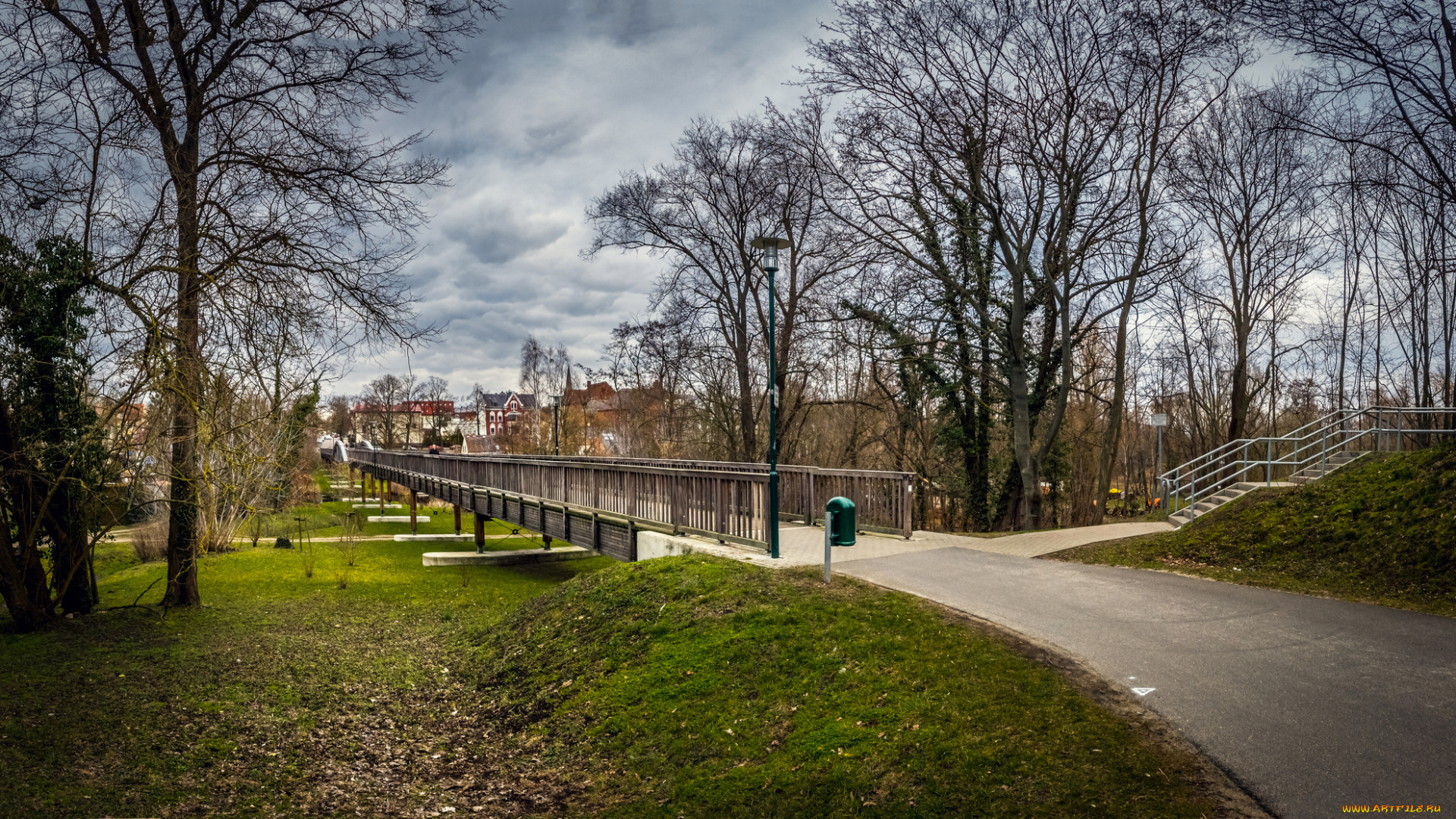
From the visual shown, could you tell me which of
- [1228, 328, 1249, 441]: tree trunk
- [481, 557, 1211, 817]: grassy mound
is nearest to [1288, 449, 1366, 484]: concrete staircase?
[1228, 328, 1249, 441]: tree trunk

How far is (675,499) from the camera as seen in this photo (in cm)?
1303

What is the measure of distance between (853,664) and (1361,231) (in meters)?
28.1

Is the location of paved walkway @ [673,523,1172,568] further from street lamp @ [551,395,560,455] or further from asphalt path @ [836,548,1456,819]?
street lamp @ [551,395,560,455]

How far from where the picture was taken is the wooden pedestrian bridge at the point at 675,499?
12.0 meters

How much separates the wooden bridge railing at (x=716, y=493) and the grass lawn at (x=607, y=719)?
125 cm

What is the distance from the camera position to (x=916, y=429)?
2656cm

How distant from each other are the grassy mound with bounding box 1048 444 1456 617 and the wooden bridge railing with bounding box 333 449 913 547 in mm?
3213

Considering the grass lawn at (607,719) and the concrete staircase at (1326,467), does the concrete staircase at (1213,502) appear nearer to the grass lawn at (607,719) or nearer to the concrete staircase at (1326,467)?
the concrete staircase at (1326,467)

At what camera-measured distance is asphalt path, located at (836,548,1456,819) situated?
4543 millimetres

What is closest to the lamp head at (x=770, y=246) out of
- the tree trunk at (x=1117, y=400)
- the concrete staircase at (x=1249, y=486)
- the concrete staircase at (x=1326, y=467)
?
the concrete staircase at (x=1249, y=486)

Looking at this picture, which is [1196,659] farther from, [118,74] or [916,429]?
[916,429]

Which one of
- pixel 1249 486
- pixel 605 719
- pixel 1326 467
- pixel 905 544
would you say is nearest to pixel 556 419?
pixel 905 544

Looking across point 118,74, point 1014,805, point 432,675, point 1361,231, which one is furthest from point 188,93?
point 1361,231

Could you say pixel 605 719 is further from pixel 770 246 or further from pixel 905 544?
pixel 905 544
